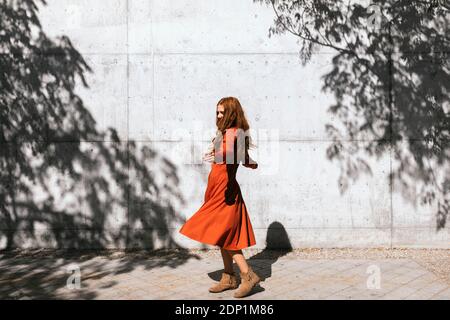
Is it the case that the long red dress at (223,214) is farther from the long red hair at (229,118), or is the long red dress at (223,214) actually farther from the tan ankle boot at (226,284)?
the tan ankle boot at (226,284)

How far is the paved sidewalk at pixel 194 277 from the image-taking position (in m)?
5.33

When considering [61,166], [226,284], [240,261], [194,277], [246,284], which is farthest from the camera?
[61,166]

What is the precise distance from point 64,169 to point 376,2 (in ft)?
18.1

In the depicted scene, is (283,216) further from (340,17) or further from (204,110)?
(340,17)

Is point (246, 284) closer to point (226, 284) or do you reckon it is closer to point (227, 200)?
point (226, 284)

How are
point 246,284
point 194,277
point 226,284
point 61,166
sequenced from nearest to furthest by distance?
point 246,284 < point 226,284 < point 194,277 < point 61,166

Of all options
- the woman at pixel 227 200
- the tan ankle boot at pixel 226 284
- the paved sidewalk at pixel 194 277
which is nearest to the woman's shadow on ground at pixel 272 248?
the paved sidewalk at pixel 194 277

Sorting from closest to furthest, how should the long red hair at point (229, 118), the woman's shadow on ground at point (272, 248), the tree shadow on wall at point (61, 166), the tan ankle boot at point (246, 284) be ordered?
the tan ankle boot at point (246, 284) → the long red hair at point (229, 118) → the woman's shadow on ground at point (272, 248) → the tree shadow on wall at point (61, 166)

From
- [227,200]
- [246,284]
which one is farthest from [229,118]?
[246,284]

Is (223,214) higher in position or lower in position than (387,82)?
lower

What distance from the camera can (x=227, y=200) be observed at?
5.27 m

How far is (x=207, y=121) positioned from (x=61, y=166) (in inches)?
93.5

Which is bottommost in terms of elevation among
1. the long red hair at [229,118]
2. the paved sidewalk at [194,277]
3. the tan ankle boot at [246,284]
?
→ the paved sidewalk at [194,277]

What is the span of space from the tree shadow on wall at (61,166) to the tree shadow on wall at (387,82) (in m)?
2.82
